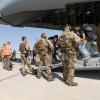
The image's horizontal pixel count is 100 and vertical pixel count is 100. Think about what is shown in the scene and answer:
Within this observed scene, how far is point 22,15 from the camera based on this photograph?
550 inches

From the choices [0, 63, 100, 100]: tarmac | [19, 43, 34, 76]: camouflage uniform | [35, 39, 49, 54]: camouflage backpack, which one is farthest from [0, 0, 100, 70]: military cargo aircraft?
[35, 39, 49, 54]: camouflage backpack

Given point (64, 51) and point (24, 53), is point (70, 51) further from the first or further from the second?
point (24, 53)

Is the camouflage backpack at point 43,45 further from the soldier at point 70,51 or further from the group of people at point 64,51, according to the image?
the soldier at point 70,51

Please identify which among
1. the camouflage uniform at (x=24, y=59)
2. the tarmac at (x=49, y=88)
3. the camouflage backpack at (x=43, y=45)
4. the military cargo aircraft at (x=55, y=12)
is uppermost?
the military cargo aircraft at (x=55, y=12)

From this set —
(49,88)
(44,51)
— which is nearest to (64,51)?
(44,51)

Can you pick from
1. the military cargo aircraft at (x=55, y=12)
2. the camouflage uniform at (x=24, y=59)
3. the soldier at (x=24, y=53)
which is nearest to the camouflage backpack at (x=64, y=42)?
the military cargo aircraft at (x=55, y=12)

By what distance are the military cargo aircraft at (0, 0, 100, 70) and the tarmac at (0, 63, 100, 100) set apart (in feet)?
2.13

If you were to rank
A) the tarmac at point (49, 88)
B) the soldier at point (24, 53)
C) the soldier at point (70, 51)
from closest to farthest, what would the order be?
the tarmac at point (49, 88), the soldier at point (70, 51), the soldier at point (24, 53)

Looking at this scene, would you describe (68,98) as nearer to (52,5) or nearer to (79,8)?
(52,5)

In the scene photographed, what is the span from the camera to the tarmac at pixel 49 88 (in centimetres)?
860

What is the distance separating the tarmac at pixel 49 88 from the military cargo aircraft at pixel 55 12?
0.65 meters

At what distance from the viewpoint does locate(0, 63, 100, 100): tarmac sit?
8.60 m

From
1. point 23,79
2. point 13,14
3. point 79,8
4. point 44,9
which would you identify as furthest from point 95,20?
point 23,79

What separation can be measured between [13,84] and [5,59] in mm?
3893
